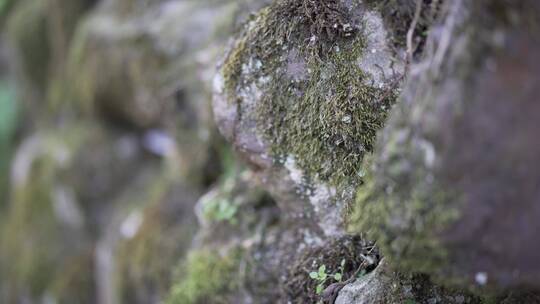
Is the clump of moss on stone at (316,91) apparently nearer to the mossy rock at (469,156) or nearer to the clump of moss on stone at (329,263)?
the clump of moss on stone at (329,263)

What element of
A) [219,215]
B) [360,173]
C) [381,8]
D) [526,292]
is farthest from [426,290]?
[219,215]

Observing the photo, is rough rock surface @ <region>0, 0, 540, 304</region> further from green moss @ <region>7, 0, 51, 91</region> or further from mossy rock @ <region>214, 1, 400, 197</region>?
green moss @ <region>7, 0, 51, 91</region>

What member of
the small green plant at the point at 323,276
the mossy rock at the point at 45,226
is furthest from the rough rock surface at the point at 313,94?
the mossy rock at the point at 45,226

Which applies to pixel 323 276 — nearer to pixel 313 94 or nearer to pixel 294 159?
pixel 294 159

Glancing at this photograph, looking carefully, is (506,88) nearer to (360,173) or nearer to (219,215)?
(360,173)

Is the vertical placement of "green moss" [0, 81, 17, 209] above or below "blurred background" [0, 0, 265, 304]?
above

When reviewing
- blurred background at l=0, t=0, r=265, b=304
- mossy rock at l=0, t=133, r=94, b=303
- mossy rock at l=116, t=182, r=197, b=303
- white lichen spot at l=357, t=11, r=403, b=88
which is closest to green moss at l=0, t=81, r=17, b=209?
blurred background at l=0, t=0, r=265, b=304
